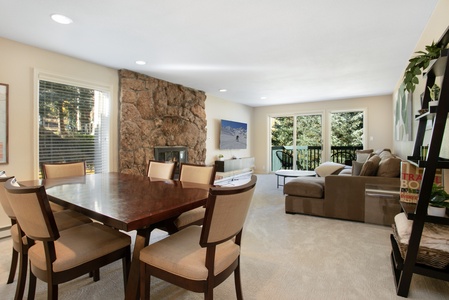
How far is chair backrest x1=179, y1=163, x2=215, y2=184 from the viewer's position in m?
2.39

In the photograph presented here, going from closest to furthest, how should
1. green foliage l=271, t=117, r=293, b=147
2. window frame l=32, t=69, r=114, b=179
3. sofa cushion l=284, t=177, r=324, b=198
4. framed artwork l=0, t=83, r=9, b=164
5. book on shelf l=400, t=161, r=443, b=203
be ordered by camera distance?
book on shelf l=400, t=161, r=443, b=203, framed artwork l=0, t=83, r=9, b=164, window frame l=32, t=69, r=114, b=179, sofa cushion l=284, t=177, r=324, b=198, green foliage l=271, t=117, r=293, b=147

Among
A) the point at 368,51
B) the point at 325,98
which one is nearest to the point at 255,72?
the point at 368,51

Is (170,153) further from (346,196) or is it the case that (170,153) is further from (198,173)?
(346,196)

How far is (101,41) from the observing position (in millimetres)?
3006

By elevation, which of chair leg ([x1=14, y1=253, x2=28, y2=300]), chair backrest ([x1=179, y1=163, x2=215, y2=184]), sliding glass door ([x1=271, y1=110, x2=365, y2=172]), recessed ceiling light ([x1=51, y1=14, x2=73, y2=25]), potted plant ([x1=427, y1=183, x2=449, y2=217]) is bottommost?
chair leg ([x1=14, y1=253, x2=28, y2=300])

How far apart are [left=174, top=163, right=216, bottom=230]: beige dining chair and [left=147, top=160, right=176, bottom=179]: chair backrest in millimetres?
174

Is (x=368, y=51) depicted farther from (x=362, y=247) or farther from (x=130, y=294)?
(x=130, y=294)

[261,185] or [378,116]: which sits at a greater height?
[378,116]

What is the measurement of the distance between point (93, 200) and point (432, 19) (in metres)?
3.40

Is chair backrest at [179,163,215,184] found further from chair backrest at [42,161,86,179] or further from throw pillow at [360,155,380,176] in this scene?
throw pillow at [360,155,380,176]

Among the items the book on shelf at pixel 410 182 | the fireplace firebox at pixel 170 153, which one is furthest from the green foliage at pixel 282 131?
the book on shelf at pixel 410 182

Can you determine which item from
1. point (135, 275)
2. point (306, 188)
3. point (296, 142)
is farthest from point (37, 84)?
point (296, 142)

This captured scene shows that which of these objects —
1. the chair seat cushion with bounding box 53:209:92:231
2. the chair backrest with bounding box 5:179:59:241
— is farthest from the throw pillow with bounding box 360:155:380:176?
the chair backrest with bounding box 5:179:59:241

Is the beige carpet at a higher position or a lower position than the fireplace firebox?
lower
